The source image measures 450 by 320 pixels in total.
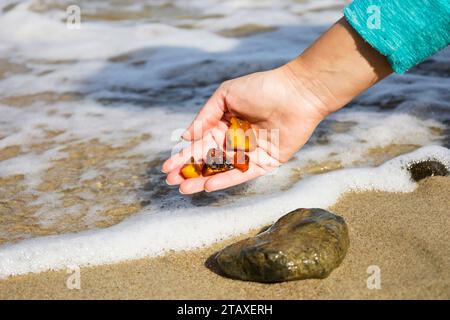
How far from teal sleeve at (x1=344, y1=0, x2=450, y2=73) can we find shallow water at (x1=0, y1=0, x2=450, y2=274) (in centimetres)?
98

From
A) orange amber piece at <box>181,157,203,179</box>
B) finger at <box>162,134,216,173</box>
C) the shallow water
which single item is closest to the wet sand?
the shallow water

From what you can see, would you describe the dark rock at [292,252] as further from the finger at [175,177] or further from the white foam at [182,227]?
the finger at [175,177]

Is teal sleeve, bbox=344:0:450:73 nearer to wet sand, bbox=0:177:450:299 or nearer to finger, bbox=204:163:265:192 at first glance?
wet sand, bbox=0:177:450:299

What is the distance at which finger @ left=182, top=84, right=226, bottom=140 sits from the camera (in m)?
3.06

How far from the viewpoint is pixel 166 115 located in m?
4.54

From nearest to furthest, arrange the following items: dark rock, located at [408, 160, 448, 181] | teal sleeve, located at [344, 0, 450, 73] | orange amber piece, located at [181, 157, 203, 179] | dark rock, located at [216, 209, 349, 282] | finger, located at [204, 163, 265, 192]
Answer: dark rock, located at [216, 209, 349, 282] < teal sleeve, located at [344, 0, 450, 73] < finger, located at [204, 163, 265, 192] < orange amber piece, located at [181, 157, 203, 179] < dark rock, located at [408, 160, 448, 181]

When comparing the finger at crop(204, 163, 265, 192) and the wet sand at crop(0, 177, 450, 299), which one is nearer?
the wet sand at crop(0, 177, 450, 299)

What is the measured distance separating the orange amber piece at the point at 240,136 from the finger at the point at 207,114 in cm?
10

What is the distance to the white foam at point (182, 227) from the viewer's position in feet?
9.12

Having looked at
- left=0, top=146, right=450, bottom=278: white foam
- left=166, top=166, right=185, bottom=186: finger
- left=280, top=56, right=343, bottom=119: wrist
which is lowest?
left=0, top=146, right=450, bottom=278: white foam

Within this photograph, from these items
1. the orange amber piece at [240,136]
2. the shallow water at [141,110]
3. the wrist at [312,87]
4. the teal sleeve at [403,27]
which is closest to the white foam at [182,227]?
the shallow water at [141,110]

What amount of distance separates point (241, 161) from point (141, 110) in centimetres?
185

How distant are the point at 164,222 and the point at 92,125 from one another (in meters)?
1.62

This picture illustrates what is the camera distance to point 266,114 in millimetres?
3045
